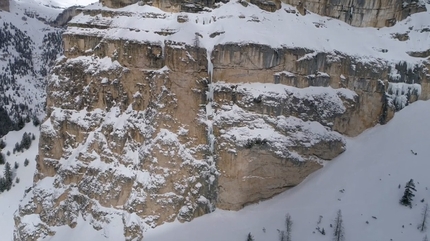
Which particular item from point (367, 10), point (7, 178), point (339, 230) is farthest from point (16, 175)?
point (367, 10)

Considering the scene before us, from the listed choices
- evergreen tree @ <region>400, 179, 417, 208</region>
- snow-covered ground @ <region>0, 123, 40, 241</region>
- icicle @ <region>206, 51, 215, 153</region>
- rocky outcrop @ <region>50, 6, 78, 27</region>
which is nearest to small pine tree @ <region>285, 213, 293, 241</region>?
icicle @ <region>206, 51, 215, 153</region>

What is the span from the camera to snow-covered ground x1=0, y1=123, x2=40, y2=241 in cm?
5641

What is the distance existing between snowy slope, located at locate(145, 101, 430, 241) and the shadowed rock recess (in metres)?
1.49

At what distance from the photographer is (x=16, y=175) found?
2633 inches

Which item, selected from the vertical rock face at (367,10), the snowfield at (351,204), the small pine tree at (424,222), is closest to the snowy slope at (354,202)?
the snowfield at (351,204)

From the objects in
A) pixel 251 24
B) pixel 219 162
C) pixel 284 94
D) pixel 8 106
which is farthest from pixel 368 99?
pixel 8 106

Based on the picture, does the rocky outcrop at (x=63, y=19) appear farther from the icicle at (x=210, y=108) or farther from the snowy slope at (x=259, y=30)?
the icicle at (x=210, y=108)

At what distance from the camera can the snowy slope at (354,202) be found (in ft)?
129

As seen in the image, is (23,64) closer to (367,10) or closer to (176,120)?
(176,120)

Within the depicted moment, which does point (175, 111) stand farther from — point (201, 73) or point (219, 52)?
point (219, 52)

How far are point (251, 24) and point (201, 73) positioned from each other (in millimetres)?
8325

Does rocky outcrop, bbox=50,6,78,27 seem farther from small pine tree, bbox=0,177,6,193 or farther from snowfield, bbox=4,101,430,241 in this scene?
snowfield, bbox=4,101,430,241

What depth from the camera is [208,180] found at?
4328 cm

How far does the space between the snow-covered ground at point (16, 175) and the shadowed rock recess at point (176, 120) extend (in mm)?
9939
